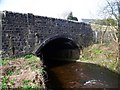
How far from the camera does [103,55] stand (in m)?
23.6

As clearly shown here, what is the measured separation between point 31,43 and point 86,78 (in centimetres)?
493

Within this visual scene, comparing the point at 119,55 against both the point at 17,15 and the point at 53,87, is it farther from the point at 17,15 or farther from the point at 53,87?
the point at 17,15

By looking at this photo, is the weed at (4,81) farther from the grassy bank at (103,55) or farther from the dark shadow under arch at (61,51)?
the dark shadow under arch at (61,51)

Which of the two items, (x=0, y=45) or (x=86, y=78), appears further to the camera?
(x=86, y=78)

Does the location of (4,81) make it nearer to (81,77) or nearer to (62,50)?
(81,77)

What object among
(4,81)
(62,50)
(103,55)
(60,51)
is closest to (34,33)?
(4,81)

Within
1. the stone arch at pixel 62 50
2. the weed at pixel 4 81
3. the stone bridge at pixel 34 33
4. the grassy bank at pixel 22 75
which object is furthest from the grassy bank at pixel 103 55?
the weed at pixel 4 81

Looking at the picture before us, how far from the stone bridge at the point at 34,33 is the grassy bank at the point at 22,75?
6.13ft

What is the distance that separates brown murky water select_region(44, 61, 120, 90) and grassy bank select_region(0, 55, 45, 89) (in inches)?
81.0

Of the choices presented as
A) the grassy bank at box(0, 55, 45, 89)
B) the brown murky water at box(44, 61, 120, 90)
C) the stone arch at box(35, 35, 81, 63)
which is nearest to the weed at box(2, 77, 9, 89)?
Result: the grassy bank at box(0, 55, 45, 89)

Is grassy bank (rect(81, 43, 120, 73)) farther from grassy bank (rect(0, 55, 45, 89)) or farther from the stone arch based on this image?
grassy bank (rect(0, 55, 45, 89))

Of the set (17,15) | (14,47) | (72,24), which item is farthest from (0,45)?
(72,24)

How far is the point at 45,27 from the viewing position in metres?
20.0

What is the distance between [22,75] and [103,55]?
42.2 feet
